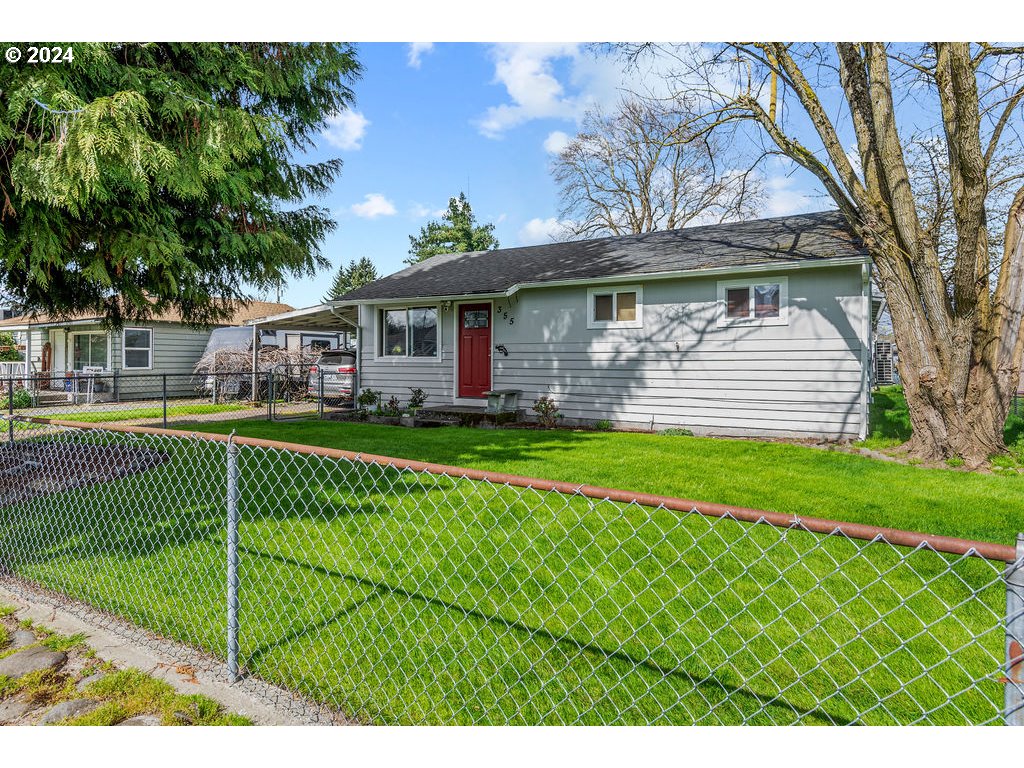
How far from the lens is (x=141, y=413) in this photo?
1319cm

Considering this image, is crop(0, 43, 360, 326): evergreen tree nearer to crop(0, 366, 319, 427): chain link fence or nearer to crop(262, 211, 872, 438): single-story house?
crop(262, 211, 872, 438): single-story house

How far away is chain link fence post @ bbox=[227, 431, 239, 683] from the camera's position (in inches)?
101

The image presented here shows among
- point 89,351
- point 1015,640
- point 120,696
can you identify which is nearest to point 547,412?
point 120,696

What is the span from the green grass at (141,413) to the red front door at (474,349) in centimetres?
582

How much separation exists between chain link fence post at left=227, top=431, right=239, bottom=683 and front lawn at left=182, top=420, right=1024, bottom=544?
387 centimetres

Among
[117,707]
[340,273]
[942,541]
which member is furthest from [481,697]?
[340,273]

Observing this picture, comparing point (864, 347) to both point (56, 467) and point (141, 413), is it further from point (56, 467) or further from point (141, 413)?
point (141, 413)

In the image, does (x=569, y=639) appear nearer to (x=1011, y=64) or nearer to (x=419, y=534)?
(x=419, y=534)

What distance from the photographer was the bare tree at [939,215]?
7.44 metres

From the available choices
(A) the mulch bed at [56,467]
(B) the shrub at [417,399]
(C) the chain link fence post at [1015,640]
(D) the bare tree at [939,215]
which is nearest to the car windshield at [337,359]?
(B) the shrub at [417,399]

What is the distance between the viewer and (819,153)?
8953mm

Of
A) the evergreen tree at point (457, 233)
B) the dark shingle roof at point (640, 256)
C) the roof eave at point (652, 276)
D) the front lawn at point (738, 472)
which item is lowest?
the front lawn at point (738, 472)

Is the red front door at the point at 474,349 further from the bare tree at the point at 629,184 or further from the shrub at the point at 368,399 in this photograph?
the bare tree at the point at 629,184

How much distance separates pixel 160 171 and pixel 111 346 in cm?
1584
